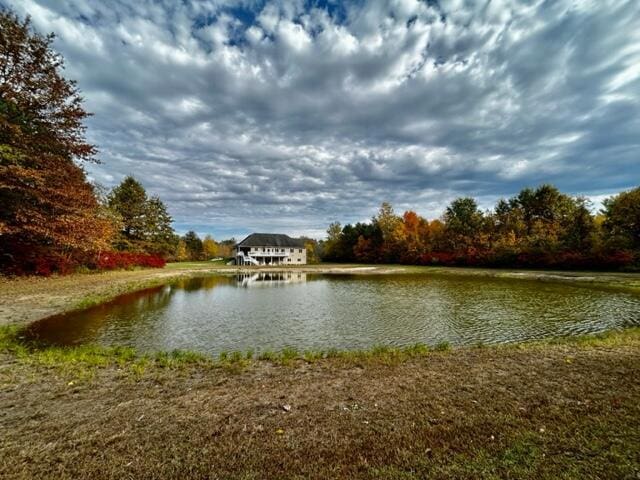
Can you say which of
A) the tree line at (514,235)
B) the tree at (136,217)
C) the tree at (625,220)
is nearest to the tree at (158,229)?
the tree at (136,217)

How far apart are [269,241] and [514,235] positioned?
45.9m

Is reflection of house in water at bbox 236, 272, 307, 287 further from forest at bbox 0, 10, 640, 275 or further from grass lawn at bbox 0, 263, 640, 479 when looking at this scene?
grass lawn at bbox 0, 263, 640, 479

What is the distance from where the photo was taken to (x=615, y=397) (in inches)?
174

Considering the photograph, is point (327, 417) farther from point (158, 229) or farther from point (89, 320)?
point (158, 229)

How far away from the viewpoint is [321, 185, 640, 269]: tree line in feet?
112

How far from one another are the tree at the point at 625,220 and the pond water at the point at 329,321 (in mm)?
21918

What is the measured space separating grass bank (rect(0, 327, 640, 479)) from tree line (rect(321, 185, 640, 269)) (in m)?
38.0

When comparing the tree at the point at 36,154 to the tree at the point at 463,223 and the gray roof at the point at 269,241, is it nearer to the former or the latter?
the gray roof at the point at 269,241

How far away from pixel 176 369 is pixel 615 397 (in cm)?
771

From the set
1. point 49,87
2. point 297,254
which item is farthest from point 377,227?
point 49,87

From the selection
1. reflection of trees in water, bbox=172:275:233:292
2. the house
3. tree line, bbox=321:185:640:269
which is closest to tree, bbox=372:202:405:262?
tree line, bbox=321:185:640:269

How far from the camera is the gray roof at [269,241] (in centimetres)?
6500

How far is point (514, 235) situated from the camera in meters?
46.2

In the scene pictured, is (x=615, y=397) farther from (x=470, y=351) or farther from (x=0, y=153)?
(x=0, y=153)
